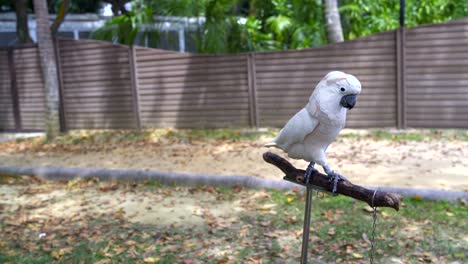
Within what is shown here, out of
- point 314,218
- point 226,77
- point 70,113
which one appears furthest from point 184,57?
point 314,218

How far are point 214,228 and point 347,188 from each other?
2.06m

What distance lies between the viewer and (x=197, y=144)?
8398 mm

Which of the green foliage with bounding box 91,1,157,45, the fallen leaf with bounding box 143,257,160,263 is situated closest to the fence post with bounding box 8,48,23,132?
the green foliage with bounding box 91,1,157,45

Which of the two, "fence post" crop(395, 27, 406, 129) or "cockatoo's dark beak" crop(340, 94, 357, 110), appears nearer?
"cockatoo's dark beak" crop(340, 94, 357, 110)

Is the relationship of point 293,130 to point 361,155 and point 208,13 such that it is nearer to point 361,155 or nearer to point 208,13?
point 361,155

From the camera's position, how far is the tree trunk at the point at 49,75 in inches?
355

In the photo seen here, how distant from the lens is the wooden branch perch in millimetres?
2408

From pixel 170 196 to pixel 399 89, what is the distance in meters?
5.00

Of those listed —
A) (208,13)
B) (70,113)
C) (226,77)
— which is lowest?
(70,113)

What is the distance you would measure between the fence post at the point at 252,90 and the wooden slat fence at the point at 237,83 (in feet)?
0.07

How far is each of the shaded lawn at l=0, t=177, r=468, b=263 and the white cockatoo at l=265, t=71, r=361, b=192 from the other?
1.27m

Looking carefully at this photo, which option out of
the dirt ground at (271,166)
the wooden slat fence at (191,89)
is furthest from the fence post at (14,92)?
the wooden slat fence at (191,89)

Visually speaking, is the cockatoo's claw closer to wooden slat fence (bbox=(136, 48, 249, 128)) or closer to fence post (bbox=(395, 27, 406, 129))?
fence post (bbox=(395, 27, 406, 129))

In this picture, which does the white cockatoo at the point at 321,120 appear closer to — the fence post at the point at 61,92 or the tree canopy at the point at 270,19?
the tree canopy at the point at 270,19
